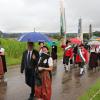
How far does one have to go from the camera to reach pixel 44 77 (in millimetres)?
11812

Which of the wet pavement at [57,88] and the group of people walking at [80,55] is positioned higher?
the group of people walking at [80,55]

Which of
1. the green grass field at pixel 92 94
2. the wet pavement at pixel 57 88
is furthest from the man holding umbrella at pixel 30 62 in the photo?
the green grass field at pixel 92 94

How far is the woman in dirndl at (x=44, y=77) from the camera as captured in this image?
11.8 metres

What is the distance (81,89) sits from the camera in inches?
594

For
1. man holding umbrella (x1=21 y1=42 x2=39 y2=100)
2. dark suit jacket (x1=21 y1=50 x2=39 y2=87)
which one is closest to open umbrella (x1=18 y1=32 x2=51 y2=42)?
man holding umbrella (x1=21 y1=42 x2=39 y2=100)

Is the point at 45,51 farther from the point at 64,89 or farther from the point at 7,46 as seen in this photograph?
the point at 7,46

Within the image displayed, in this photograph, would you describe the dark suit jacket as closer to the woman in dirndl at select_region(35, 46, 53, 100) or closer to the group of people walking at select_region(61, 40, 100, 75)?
the woman in dirndl at select_region(35, 46, 53, 100)

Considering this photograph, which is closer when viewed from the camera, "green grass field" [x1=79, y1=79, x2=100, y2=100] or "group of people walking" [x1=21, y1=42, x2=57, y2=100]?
"group of people walking" [x1=21, y1=42, x2=57, y2=100]

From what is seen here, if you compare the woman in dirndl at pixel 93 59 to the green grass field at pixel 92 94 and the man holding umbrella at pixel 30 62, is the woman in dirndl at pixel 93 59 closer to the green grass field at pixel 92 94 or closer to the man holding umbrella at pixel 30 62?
the green grass field at pixel 92 94

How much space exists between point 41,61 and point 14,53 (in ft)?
72.1

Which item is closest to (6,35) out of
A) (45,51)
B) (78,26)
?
(78,26)

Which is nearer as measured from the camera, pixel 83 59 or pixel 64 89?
pixel 64 89

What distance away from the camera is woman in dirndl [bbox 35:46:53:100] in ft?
38.6

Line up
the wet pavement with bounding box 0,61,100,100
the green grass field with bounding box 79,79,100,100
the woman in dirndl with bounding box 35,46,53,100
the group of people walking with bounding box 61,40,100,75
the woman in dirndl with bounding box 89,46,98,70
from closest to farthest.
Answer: the woman in dirndl with bounding box 35,46,53,100, the green grass field with bounding box 79,79,100,100, the wet pavement with bounding box 0,61,100,100, the group of people walking with bounding box 61,40,100,75, the woman in dirndl with bounding box 89,46,98,70
